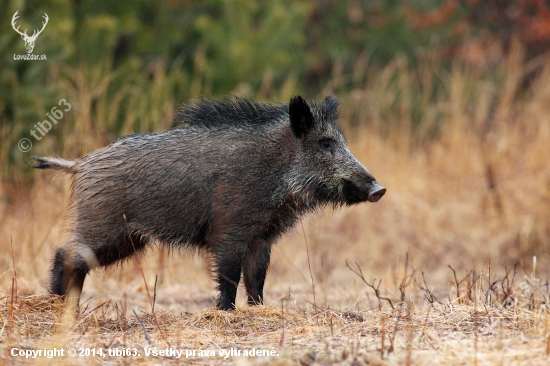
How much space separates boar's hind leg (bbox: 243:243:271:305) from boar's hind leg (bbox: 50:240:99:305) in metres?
1.05

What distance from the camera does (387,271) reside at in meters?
7.52

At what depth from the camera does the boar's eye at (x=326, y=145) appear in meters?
5.04

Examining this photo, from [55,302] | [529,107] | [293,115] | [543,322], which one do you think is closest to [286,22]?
[529,107]

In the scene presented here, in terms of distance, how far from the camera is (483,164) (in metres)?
8.69

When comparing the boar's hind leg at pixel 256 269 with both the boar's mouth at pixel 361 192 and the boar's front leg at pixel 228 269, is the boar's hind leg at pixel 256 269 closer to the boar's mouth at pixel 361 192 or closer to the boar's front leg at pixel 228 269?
the boar's front leg at pixel 228 269

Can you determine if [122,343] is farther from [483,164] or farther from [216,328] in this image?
[483,164]

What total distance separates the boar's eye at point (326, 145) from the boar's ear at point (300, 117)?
134mm

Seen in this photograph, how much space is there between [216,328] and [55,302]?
1.18 metres

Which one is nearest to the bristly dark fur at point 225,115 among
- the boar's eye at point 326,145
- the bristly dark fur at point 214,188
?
the bristly dark fur at point 214,188

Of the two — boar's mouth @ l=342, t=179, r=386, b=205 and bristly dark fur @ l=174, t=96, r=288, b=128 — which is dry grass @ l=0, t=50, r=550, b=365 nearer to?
boar's mouth @ l=342, t=179, r=386, b=205

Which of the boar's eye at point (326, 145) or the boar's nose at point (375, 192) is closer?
the boar's nose at point (375, 192)

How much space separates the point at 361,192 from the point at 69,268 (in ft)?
6.65

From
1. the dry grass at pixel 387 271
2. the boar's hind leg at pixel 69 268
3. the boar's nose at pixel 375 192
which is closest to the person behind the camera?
the dry grass at pixel 387 271

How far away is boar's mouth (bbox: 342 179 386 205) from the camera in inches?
185
